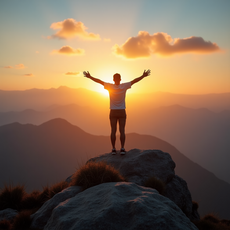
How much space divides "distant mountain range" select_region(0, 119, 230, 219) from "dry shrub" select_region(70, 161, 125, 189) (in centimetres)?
12910

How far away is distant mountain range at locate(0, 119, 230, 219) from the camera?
141 m

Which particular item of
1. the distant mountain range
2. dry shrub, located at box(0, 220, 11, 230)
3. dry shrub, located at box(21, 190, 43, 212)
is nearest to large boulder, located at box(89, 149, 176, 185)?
dry shrub, located at box(21, 190, 43, 212)

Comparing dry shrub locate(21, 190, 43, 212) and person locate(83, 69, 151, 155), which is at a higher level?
person locate(83, 69, 151, 155)

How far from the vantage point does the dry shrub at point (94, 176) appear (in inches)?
253

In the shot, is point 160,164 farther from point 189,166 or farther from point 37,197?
point 189,166

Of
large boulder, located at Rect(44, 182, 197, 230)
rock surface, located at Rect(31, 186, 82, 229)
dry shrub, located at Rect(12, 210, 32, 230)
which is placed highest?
large boulder, located at Rect(44, 182, 197, 230)

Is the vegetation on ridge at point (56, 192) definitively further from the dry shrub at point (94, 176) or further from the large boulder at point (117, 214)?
the large boulder at point (117, 214)

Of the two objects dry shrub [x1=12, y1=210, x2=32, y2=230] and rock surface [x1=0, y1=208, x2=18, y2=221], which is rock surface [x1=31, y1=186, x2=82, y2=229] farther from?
rock surface [x1=0, y1=208, x2=18, y2=221]

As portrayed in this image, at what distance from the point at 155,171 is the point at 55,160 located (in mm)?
170192

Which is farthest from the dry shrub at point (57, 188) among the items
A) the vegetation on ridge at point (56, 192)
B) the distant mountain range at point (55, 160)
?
the distant mountain range at point (55, 160)

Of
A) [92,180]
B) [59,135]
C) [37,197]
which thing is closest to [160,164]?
[92,180]

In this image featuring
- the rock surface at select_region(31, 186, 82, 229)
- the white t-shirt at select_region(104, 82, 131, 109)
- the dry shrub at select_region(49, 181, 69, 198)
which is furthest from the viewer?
the white t-shirt at select_region(104, 82, 131, 109)

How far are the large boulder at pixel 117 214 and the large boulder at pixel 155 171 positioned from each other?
419 centimetres

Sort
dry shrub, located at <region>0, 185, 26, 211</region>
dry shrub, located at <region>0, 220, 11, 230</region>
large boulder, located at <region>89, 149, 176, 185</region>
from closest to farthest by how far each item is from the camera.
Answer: dry shrub, located at <region>0, 220, 11, 230</region>
dry shrub, located at <region>0, 185, 26, 211</region>
large boulder, located at <region>89, 149, 176, 185</region>
